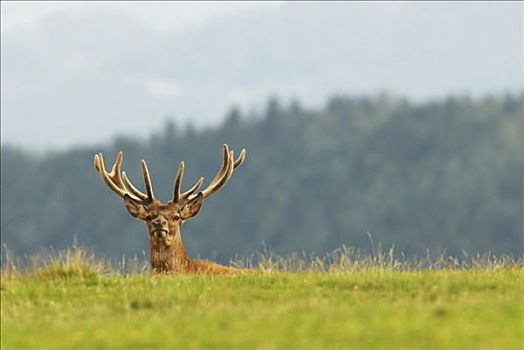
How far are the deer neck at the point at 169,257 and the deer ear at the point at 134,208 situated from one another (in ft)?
2.05

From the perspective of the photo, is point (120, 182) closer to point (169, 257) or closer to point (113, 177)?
point (113, 177)

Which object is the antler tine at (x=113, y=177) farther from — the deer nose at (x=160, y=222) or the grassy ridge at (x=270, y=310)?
the grassy ridge at (x=270, y=310)

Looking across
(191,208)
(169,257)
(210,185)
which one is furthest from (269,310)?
(210,185)

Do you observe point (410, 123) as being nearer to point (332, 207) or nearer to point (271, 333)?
point (332, 207)

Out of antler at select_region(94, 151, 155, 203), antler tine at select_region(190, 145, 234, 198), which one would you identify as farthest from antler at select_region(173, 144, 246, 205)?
antler at select_region(94, 151, 155, 203)

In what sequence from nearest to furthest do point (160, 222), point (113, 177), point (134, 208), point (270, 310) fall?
point (270, 310) → point (160, 222) → point (134, 208) → point (113, 177)

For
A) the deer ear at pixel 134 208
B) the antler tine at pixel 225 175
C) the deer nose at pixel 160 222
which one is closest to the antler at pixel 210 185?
the antler tine at pixel 225 175

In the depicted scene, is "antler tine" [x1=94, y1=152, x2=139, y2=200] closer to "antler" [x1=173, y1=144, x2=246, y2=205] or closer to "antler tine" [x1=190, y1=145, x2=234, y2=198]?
"antler" [x1=173, y1=144, x2=246, y2=205]

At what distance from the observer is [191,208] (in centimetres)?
A: 2034

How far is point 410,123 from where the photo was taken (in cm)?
17400

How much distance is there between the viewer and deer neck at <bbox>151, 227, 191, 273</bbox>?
19.6 metres

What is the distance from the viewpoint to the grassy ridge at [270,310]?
11656mm

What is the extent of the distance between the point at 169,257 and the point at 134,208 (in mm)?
1112

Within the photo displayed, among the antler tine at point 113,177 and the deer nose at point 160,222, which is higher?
the antler tine at point 113,177
